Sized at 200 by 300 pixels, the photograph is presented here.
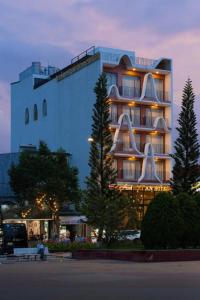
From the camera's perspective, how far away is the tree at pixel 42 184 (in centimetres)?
5328

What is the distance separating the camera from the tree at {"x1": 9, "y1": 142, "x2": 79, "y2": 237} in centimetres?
5328

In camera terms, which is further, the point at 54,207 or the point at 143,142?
the point at 143,142

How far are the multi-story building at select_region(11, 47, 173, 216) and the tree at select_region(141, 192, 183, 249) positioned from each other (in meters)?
26.7

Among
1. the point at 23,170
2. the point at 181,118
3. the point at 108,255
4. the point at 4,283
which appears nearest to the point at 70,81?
the point at 23,170

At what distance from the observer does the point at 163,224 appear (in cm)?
3306

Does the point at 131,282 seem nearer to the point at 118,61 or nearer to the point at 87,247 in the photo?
the point at 87,247

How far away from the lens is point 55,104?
69.8 meters

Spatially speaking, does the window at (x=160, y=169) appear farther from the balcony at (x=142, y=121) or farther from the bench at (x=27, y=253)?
the bench at (x=27, y=253)

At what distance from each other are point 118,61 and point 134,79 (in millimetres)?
3162

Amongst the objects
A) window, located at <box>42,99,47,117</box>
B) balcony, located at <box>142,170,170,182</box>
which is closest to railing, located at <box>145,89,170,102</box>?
balcony, located at <box>142,170,170,182</box>

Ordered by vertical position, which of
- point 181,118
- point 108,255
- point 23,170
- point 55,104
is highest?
point 55,104

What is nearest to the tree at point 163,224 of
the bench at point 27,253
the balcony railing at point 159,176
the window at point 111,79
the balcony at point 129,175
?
the bench at point 27,253

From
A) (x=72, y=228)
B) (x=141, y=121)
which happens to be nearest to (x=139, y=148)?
(x=141, y=121)

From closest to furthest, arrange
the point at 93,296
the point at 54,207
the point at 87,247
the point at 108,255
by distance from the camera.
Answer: the point at 93,296 → the point at 108,255 → the point at 87,247 → the point at 54,207
